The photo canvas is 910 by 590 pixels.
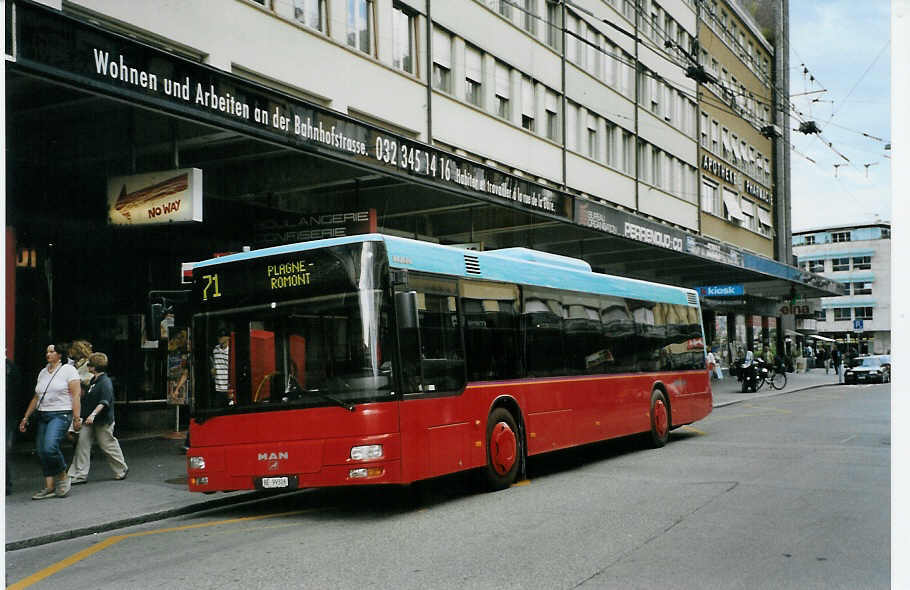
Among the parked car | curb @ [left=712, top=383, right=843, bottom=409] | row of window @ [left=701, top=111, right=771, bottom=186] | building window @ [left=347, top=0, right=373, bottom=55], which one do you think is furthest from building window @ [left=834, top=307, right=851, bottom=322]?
building window @ [left=347, top=0, right=373, bottom=55]

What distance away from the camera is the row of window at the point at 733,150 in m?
49.3

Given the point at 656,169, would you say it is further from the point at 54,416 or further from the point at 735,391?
the point at 54,416

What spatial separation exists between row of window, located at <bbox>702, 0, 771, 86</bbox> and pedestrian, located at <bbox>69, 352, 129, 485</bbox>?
4164cm

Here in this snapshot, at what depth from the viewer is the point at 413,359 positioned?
996 centimetres

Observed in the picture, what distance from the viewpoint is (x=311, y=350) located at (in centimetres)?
946

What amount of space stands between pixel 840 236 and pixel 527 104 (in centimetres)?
4159

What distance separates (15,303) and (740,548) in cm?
1326

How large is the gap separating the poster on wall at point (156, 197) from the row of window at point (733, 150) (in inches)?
1509

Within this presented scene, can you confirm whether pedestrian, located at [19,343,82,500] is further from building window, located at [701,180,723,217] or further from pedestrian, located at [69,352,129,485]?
building window, located at [701,180,723,217]

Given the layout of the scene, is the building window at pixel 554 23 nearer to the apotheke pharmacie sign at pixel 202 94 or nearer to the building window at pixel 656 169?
the building window at pixel 656 169

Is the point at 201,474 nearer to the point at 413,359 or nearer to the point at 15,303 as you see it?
the point at 413,359

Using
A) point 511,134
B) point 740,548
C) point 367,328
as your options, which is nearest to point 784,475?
point 740,548

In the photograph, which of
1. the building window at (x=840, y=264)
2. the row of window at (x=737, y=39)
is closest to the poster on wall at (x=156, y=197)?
the row of window at (x=737, y=39)
